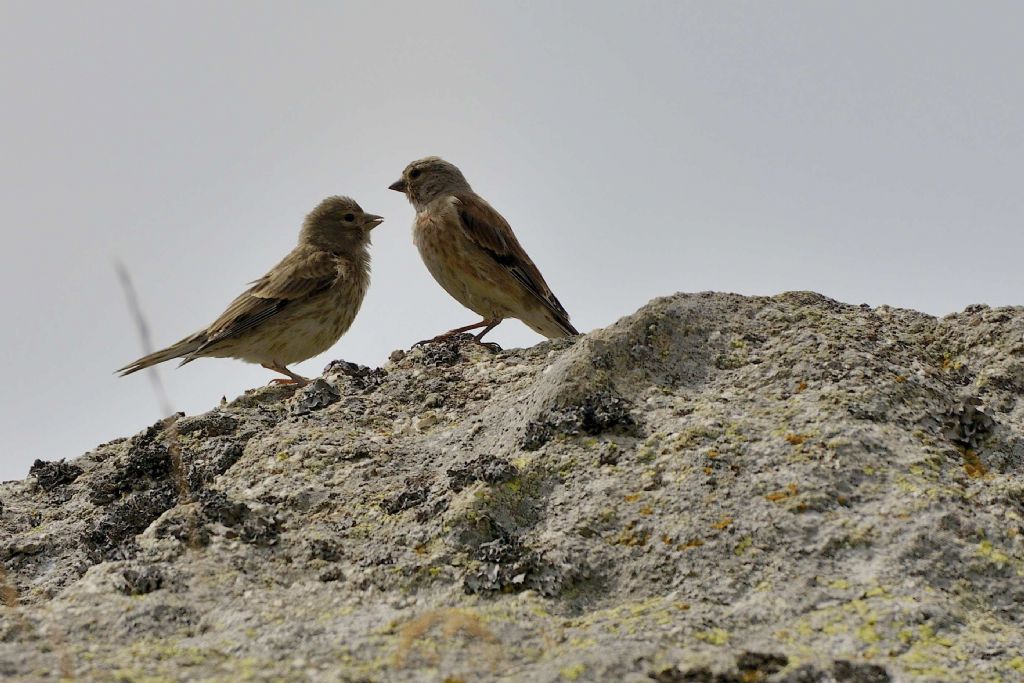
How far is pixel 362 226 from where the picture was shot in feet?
33.9

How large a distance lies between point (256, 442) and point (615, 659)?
242 centimetres

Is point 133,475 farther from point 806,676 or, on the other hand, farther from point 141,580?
point 806,676

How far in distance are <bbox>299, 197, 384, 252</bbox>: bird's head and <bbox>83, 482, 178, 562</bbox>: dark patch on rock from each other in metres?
5.74

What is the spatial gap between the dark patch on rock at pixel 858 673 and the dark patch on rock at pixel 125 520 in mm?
2508

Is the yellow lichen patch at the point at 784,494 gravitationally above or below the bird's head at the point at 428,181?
below

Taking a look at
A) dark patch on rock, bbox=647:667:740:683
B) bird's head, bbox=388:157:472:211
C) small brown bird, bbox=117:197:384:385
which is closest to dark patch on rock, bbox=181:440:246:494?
dark patch on rock, bbox=647:667:740:683

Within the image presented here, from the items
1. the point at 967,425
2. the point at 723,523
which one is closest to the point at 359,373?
the point at 723,523

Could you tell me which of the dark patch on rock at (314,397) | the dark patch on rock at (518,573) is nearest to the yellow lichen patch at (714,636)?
the dark patch on rock at (518,573)

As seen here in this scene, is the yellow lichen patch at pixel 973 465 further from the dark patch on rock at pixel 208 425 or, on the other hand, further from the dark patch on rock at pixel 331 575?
the dark patch on rock at pixel 208 425

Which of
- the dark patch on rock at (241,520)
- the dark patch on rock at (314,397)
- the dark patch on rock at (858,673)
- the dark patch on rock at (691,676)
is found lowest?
the dark patch on rock at (858,673)

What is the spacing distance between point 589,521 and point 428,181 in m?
7.05

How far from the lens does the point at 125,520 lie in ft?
14.4

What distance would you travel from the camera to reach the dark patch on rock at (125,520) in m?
4.23

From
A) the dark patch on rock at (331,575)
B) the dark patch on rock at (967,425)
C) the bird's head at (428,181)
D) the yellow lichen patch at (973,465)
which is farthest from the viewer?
the bird's head at (428,181)
